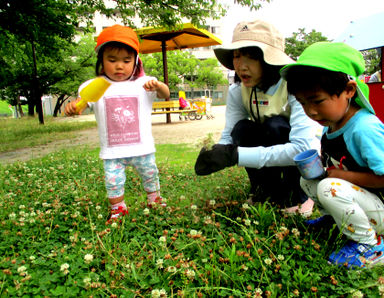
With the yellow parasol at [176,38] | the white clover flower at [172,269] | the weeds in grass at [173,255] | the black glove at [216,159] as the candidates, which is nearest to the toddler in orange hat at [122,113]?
the weeds in grass at [173,255]

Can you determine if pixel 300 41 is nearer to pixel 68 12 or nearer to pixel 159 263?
pixel 68 12

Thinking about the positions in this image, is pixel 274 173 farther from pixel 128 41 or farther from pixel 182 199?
pixel 128 41

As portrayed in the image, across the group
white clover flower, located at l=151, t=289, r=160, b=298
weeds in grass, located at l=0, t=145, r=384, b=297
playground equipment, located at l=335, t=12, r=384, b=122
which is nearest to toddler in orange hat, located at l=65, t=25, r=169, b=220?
weeds in grass, located at l=0, t=145, r=384, b=297

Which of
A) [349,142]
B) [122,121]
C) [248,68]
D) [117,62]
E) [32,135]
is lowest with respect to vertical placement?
[32,135]

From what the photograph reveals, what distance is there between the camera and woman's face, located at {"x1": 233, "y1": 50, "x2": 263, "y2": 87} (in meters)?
2.02

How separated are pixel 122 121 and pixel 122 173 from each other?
41 cm

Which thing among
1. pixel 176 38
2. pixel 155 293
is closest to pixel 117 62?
pixel 155 293

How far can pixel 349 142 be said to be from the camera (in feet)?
5.24

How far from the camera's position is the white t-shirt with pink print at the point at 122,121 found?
2338 millimetres

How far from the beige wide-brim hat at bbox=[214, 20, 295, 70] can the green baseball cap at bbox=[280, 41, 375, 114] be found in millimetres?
334

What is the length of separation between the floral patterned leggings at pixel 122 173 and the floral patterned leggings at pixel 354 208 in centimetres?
132

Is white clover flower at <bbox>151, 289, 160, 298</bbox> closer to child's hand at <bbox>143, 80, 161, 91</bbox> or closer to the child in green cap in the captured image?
the child in green cap

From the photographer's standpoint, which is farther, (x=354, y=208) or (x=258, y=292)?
(x=354, y=208)

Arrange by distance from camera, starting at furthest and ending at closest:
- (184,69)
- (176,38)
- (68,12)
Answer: (184,69) → (176,38) → (68,12)
